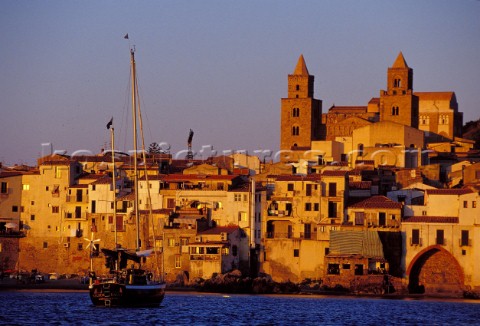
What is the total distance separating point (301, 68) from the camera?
15638 centimetres

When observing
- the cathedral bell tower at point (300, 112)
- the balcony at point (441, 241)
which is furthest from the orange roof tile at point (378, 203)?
the cathedral bell tower at point (300, 112)

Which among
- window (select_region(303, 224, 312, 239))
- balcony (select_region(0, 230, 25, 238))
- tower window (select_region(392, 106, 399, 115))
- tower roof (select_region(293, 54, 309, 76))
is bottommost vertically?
balcony (select_region(0, 230, 25, 238))

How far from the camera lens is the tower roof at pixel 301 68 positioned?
15575 cm

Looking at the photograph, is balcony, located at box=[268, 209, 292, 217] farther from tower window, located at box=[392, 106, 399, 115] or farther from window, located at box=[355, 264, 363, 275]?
tower window, located at box=[392, 106, 399, 115]

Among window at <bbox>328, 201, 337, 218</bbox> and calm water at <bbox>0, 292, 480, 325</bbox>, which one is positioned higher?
window at <bbox>328, 201, 337, 218</bbox>

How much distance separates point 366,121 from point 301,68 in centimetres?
1252

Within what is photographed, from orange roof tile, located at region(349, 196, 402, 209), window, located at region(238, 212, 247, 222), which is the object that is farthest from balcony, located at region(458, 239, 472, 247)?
window, located at region(238, 212, 247, 222)

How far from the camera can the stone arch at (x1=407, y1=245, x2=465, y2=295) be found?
300 ft

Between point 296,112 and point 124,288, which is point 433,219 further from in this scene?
point 296,112

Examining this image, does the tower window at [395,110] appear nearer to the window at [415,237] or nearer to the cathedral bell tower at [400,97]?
the cathedral bell tower at [400,97]

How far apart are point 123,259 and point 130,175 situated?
96.1 ft

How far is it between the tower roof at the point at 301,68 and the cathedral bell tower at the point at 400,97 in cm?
976

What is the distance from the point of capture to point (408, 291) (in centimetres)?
9169

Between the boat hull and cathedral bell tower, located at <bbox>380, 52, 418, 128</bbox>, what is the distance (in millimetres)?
75654
